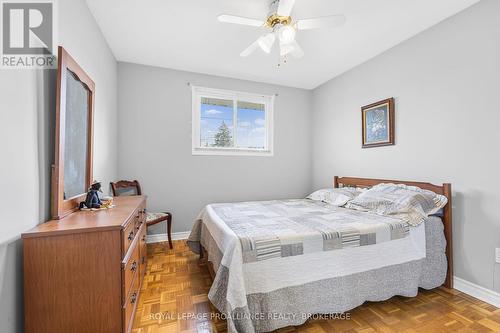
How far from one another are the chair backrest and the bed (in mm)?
1406

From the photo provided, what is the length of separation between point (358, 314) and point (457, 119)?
203cm

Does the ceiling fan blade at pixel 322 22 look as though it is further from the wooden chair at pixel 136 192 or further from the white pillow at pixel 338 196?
the wooden chair at pixel 136 192

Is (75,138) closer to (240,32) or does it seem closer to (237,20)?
(237,20)

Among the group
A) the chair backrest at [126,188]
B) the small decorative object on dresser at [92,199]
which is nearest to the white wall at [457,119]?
the small decorative object on dresser at [92,199]

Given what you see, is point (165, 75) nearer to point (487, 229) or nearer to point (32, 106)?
point (32, 106)

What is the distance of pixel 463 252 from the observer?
2.15 m

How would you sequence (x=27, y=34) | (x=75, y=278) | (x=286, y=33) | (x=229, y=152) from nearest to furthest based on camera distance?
(x=75, y=278) < (x=27, y=34) < (x=286, y=33) < (x=229, y=152)

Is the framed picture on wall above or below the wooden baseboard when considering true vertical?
above

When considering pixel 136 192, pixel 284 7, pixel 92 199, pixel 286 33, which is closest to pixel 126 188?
pixel 136 192

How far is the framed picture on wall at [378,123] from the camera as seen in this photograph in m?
2.83

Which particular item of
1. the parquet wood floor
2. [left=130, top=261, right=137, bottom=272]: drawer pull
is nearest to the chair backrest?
the parquet wood floor

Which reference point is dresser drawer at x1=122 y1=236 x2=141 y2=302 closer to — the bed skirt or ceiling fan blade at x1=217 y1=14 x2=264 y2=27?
the bed skirt

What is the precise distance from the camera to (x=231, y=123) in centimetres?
390

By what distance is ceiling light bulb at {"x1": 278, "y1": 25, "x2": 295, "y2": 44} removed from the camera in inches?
78.3
